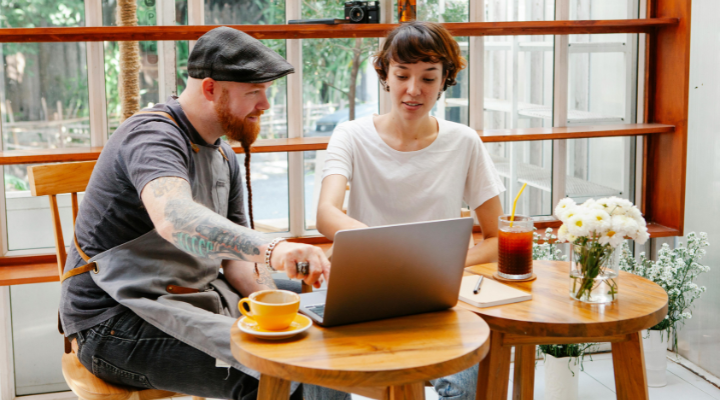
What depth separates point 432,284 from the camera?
1.36 m

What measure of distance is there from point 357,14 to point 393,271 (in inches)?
64.5

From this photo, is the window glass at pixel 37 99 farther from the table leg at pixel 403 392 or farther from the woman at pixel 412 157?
the table leg at pixel 403 392

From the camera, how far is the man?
147 centimetres

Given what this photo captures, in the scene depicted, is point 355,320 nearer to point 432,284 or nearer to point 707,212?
point 432,284

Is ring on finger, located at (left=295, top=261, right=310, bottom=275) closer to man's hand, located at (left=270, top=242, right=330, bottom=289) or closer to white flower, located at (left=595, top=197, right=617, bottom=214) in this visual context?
man's hand, located at (left=270, top=242, right=330, bottom=289)

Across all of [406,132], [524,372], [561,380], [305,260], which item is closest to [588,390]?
[561,380]

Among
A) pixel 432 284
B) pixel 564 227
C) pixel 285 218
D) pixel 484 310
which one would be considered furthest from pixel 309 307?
pixel 285 218

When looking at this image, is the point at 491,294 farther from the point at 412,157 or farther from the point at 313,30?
the point at 313,30

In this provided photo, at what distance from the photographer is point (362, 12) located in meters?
2.69

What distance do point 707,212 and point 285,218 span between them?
1.78 meters

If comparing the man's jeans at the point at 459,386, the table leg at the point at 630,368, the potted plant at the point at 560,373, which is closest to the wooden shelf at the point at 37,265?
the potted plant at the point at 560,373

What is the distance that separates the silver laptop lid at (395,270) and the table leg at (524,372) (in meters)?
0.65

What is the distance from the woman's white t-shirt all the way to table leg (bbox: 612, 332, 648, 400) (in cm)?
68

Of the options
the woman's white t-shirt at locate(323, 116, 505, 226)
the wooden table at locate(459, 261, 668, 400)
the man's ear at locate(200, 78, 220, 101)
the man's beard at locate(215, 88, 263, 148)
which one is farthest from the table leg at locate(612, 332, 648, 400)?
the man's ear at locate(200, 78, 220, 101)
